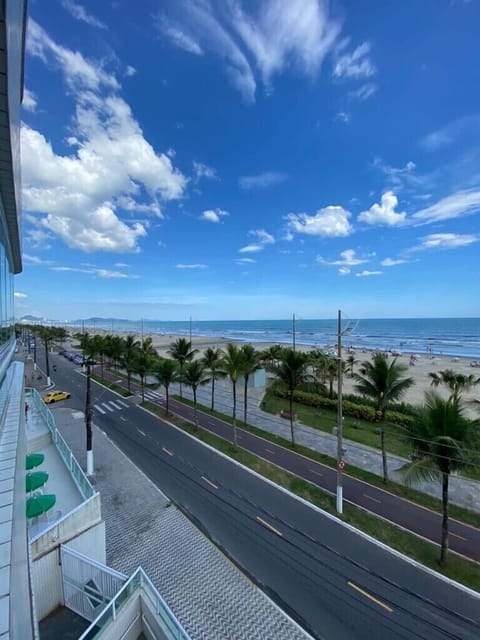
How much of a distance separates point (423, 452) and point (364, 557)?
433 cm

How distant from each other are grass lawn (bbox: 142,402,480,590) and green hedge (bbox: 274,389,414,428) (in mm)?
11095

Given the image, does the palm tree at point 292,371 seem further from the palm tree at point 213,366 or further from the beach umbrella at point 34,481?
the beach umbrella at point 34,481

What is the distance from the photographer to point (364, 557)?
10773 mm

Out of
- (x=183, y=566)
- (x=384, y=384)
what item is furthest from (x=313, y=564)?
(x=384, y=384)

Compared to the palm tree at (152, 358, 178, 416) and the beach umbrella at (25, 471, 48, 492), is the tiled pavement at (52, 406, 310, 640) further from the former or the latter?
the palm tree at (152, 358, 178, 416)

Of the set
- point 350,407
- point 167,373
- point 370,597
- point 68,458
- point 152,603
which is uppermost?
point 167,373

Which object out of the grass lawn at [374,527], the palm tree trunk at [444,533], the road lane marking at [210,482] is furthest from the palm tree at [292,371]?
the palm tree trunk at [444,533]

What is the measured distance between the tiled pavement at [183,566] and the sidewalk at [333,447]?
21.2 ft

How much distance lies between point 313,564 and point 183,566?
4516 mm

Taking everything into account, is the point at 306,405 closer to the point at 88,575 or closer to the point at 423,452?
the point at 423,452

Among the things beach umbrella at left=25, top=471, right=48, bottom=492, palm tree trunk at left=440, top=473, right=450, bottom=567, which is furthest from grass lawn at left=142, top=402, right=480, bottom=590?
beach umbrella at left=25, top=471, right=48, bottom=492

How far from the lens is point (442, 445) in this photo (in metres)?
9.95

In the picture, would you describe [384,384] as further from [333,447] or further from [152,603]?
[152,603]

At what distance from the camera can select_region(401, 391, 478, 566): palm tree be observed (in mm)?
10055
